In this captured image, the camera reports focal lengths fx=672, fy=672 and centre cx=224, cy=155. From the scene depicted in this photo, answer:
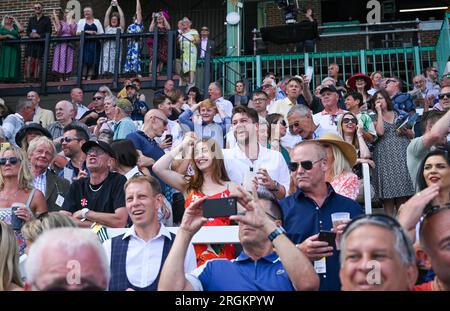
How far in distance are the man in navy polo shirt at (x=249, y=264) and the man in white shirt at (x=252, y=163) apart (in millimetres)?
1523

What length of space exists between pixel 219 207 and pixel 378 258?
3.07ft

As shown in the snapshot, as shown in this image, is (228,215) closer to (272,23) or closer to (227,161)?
(227,161)

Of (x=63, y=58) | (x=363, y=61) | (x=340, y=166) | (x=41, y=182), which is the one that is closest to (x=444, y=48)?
(x=363, y=61)

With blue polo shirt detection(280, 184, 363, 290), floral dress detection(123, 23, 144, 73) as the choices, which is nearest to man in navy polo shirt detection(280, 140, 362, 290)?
blue polo shirt detection(280, 184, 363, 290)

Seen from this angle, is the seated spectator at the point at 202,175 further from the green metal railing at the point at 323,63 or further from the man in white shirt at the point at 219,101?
the green metal railing at the point at 323,63

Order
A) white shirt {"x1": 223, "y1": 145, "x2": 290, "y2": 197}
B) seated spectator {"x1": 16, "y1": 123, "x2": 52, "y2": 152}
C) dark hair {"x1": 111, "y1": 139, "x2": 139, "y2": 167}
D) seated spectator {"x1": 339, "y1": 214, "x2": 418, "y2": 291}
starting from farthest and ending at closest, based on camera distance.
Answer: seated spectator {"x1": 16, "y1": 123, "x2": 52, "y2": 152}, dark hair {"x1": 111, "y1": 139, "x2": 139, "y2": 167}, white shirt {"x1": 223, "y1": 145, "x2": 290, "y2": 197}, seated spectator {"x1": 339, "y1": 214, "x2": 418, "y2": 291}

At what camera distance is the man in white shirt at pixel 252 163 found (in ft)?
17.1

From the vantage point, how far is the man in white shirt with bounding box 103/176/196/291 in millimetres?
3820

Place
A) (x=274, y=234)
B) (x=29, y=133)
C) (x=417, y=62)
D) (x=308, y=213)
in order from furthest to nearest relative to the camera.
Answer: (x=417, y=62) → (x=29, y=133) → (x=308, y=213) → (x=274, y=234)

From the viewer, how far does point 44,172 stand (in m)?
6.02

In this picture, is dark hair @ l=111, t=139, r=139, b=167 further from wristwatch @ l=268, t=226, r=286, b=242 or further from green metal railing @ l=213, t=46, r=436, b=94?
green metal railing @ l=213, t=46, r=436, b=94

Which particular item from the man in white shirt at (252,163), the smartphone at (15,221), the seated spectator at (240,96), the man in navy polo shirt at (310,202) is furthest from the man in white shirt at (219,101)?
the man in navy polo shirt at (310,202)

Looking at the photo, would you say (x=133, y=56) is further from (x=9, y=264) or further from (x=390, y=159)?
(x=9, y=264)

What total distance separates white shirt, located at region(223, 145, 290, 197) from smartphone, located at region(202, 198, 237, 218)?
201 centimetres
